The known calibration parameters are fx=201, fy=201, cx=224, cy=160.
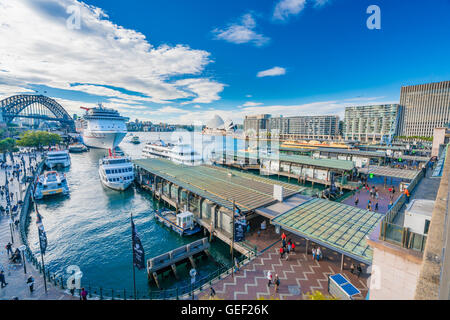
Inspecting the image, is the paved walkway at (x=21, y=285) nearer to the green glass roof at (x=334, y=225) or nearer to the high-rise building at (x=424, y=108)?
the green glass roof at (x=334, y=225)

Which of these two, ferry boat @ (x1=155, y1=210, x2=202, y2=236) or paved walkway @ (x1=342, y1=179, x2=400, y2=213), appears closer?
ferry boat @ (x1=155, y1=210, x2=202, y2=236)

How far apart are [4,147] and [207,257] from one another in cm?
8705

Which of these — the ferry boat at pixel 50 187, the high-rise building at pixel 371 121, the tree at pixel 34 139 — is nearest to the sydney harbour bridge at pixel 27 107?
the tree at pixel 34 139

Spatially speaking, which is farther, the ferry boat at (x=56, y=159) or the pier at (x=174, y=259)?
the ferry boat at (x=56, y=159)

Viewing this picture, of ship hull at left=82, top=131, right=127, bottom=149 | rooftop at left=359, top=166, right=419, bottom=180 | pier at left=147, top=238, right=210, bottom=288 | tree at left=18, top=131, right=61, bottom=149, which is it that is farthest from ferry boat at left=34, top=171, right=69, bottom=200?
tree at left=18, top=131, right=61, bottom=149

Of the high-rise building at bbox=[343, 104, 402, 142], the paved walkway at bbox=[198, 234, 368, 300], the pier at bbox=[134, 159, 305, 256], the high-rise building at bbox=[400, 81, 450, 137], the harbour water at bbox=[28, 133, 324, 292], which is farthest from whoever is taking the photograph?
the high-rise building at bbox=[343, 104, 402, 142]

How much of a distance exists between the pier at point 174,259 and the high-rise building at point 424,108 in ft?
609

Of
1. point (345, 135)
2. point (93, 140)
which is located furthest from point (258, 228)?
point (345, 135)

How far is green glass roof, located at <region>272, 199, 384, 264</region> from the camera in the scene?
43.5 feet

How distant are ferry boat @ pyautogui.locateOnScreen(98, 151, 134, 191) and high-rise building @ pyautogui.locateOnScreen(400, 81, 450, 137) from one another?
186921 millimetres

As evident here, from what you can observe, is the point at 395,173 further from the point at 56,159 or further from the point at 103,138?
the point at 103,138

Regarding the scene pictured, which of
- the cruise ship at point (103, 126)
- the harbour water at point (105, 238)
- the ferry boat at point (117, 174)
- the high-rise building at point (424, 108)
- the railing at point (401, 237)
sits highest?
the high-rise building at point (424, 108)

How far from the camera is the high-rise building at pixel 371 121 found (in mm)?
152750

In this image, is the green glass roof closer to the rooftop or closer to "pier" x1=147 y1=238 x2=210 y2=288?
"pier" x1=147 y1=238 x2=210 y2=288
